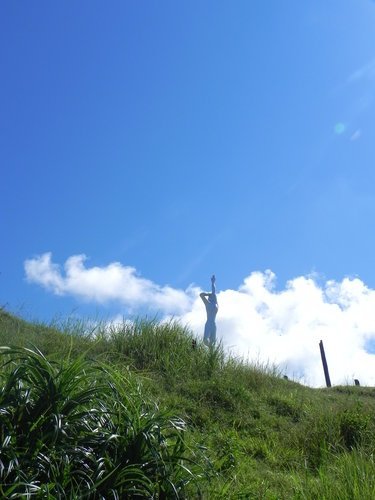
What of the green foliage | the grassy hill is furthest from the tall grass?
the green foliage

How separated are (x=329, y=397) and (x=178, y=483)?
8.65 m

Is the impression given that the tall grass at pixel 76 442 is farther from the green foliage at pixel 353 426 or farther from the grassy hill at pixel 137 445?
the green foliage at pixel 353 426

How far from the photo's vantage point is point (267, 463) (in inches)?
283

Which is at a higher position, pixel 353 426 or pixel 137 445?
pixel 353 426

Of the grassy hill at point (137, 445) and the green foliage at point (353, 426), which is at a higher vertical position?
the green foliage at point (353, 426)

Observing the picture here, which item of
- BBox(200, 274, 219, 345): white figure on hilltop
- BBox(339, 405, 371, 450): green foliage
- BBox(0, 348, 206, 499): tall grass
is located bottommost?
BBox(0, 348, 206, 499): tall grass

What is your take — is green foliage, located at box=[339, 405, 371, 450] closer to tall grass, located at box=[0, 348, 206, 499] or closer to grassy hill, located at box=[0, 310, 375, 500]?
grassy hill, located at box=[0, 310, 375, 500]

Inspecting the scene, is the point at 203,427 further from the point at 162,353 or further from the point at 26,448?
the point at 26,448

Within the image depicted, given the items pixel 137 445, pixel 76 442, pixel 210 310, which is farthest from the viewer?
pixel 210 310

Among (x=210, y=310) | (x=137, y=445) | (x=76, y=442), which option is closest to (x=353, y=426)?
(x=137, y=445)

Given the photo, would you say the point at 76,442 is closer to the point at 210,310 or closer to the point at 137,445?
the point at 137,445

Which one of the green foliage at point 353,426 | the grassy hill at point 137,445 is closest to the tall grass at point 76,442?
the grassy hill at point 137,445

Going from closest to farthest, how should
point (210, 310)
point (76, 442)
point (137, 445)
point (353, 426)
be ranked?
point (76, 442), point (137, 445), point (353, 426), point (210, 310)

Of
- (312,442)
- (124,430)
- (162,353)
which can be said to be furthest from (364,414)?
(124,430)
